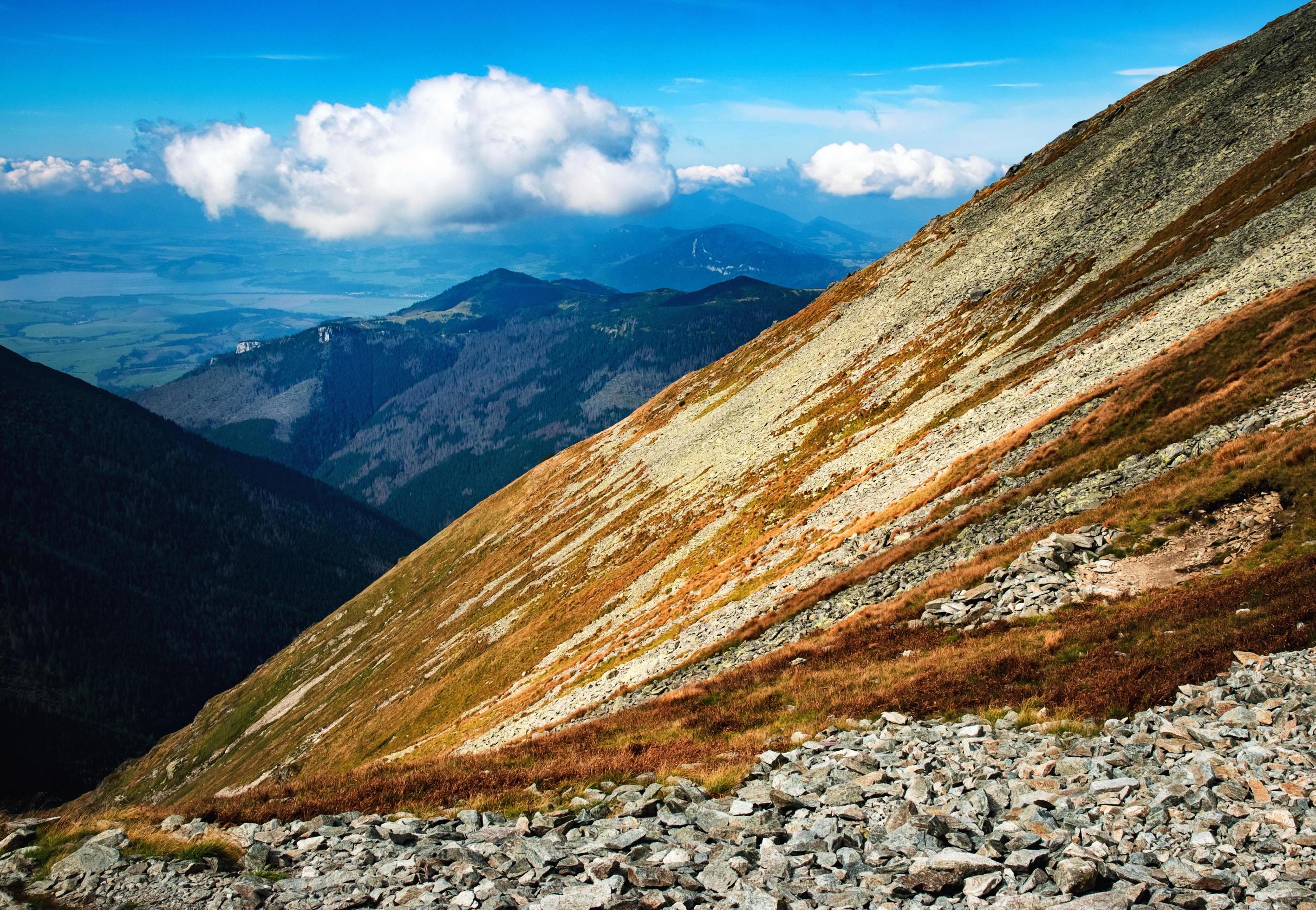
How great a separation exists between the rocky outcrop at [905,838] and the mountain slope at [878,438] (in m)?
6.61

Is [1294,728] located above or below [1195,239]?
below

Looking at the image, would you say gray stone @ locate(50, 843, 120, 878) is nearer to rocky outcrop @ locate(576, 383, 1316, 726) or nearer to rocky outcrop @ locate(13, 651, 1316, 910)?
rocky outcrop @ locate(13, 651, 1316, 910)

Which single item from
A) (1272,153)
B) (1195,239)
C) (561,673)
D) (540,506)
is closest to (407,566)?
(540,506)

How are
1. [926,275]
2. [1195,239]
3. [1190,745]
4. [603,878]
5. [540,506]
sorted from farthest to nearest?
[540,506] → [926,275] → [1195,239] → [1190,745] → [603,878]

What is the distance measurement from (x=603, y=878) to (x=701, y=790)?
429 cm

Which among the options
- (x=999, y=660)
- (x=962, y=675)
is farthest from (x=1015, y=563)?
(x=962, y=675)

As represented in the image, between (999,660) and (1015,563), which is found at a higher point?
(1015,563)

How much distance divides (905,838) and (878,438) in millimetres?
53409

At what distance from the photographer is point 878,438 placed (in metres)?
62.3

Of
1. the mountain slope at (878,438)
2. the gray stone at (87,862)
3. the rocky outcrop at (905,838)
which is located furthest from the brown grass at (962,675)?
the gray stone at (87,862)

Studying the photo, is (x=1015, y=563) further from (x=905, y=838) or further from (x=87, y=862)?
(x=87, y=862)

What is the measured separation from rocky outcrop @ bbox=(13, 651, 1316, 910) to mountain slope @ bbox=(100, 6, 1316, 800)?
6.61 meters

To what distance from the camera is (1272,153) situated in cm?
6931

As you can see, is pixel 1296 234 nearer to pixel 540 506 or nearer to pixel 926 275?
pixel 926 275
